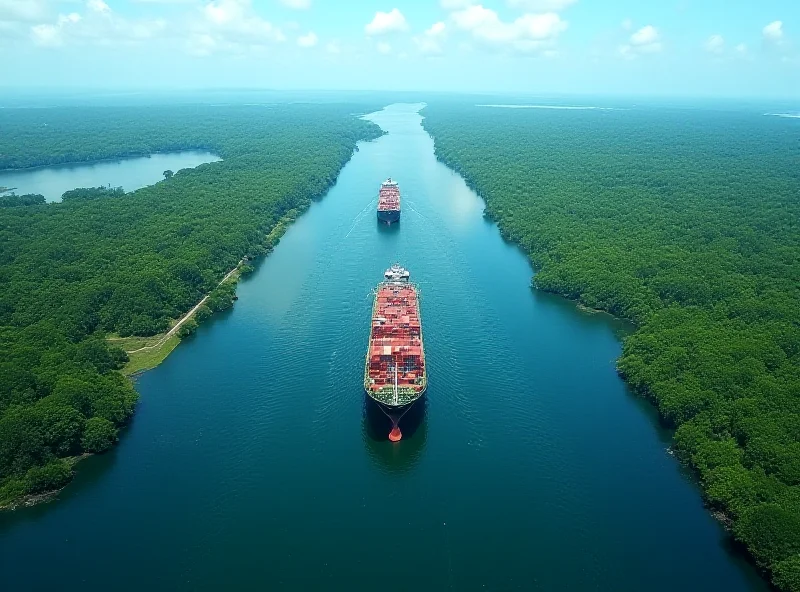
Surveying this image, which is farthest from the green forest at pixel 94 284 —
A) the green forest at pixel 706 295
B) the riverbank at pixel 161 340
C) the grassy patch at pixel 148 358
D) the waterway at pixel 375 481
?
the green forest at pixel 706 295

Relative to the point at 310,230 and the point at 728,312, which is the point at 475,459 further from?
the point at 310,230

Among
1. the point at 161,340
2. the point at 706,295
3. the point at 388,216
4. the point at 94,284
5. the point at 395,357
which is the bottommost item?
the point at 161,340

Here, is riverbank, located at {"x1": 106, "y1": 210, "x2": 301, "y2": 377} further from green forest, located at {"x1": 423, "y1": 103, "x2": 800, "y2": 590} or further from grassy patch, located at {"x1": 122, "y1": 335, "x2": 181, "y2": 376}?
green forest, located at {"x1": 423, "y1": 103, "x2": 800, "y2": 590}

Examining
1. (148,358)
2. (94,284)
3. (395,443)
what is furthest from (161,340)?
A: (395,443)

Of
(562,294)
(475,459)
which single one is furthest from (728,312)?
(475,459)

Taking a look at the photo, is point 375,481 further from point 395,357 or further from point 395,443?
point 395,357

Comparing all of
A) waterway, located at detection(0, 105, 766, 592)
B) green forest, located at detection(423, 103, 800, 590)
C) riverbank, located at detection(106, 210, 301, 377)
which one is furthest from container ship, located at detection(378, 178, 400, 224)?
waterway, located at detection(0, 105, 766, 592)

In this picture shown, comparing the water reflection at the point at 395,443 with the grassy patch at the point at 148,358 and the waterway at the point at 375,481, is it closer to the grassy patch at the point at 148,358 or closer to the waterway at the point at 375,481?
the waterway at the point at 375,481
